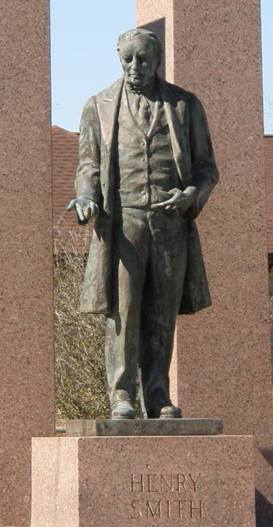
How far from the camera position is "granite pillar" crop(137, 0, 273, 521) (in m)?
12.0

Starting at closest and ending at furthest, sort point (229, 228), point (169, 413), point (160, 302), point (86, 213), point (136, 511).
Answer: point (136, 511), point (86, 213), point (169, 413), point (160, 302), point (229, 228)

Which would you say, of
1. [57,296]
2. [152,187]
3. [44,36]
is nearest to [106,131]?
[152,187]

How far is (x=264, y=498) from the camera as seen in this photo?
1187cm

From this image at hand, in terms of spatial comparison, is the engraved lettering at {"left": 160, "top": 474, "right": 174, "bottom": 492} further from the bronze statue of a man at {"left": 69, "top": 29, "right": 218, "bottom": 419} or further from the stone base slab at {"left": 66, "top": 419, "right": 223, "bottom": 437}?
the bronze statue of a man at {"left": 69, "top": 29, "right": 218, "bottom": 419}

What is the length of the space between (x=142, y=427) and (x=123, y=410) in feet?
0.64

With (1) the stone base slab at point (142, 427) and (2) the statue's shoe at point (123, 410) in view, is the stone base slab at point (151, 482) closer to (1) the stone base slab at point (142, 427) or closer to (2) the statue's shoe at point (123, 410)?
(1) the stone base slab at point (142, 427)

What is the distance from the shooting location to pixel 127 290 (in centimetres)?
1030

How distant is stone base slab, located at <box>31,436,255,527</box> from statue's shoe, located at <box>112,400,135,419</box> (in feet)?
0.83

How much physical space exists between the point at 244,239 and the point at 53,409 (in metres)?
1.78

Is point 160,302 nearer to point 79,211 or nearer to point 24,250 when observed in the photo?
point 79,211

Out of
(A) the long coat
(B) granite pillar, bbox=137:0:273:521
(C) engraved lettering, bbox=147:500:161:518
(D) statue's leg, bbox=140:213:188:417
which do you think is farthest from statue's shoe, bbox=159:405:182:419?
(B) granite pillar, bbox=137:0:273:521

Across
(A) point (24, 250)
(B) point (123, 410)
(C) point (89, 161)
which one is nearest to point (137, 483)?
(B) point (123, 410)

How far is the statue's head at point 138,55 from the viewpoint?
10.4 m

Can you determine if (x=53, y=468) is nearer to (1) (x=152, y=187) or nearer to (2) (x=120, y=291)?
(2) (x=120, y=291)
